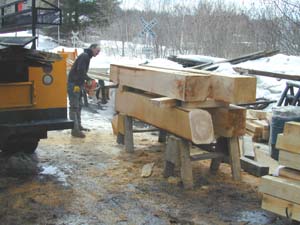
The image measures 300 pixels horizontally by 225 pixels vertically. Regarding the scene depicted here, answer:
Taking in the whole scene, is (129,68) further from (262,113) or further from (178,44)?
(178,44)

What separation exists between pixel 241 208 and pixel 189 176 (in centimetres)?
80

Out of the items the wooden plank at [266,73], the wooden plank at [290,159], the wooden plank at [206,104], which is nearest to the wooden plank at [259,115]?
the wooden plank at [266,73]

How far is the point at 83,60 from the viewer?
8.91 m

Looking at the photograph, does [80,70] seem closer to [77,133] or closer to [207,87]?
[77,133]

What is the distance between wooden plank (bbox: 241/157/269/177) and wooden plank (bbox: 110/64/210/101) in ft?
3.67

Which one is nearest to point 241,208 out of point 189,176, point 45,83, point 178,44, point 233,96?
point 189,176

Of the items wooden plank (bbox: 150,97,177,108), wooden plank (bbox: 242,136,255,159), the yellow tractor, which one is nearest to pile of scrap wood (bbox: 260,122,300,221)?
wooden plank (bbox: 150,97,177,108)

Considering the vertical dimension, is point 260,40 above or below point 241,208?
above

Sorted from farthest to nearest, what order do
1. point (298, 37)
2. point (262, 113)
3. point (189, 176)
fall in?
point (298, 37), point (262, 113), point (189, 176)

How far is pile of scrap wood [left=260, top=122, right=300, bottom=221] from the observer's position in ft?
13.7

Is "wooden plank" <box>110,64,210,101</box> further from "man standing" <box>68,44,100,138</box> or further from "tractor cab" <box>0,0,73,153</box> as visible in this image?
"man standing" <box>68,44,100,138</box>

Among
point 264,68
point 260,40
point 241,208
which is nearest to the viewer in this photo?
point 241,208

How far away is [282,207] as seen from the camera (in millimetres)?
4258

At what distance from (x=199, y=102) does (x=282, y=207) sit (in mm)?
1736
